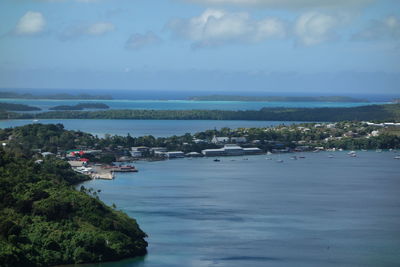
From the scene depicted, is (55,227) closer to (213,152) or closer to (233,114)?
(213,152)

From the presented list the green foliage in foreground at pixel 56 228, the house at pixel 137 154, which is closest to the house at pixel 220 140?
the house at pixel 137 154

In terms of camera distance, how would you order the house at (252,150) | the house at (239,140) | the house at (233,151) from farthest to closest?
the house at (239,140)
the house at (252,150)
the house at (233,151)

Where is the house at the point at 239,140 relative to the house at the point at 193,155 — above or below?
above

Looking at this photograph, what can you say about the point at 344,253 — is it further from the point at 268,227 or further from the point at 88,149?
the point at 88,149

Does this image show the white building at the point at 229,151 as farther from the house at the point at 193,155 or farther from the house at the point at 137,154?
the house at the point at 137,154

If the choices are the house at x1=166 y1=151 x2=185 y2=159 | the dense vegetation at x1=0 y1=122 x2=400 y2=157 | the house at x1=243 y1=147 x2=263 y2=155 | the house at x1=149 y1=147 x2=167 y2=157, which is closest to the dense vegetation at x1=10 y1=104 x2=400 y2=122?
the dense vegetation at x1=0 y1=122 x2=400 y2=157

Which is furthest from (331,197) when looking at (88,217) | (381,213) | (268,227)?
(88,217)
